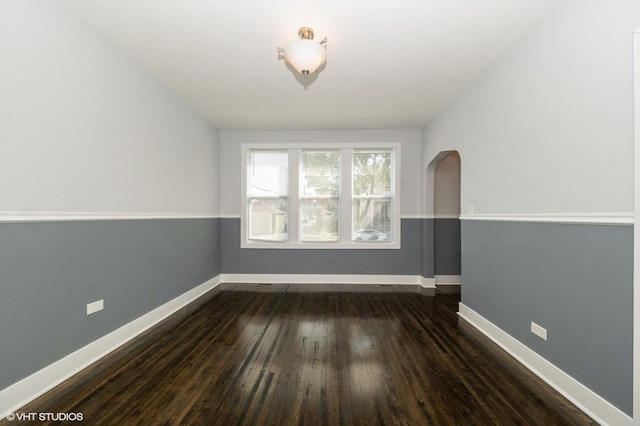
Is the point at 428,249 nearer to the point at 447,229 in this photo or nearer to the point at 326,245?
the point at 447,229

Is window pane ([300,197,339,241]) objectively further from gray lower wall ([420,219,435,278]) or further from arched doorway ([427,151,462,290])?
arched doorway ([427,151,462,290])

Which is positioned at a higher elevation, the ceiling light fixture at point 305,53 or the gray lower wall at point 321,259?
the ceiling light fixture at point 305,53

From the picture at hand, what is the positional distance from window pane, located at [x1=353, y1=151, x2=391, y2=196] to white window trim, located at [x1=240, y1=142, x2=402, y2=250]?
10cm

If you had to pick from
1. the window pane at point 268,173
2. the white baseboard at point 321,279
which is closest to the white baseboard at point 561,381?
the white baseboard at point 321,279

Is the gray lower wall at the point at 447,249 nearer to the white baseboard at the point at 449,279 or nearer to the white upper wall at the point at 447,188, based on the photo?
the white baseboard at the point at 449,279

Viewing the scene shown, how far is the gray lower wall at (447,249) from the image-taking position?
16.5ft

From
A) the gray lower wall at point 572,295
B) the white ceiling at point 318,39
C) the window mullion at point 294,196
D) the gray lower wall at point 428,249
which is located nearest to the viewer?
the gray lower wall at point 572,295

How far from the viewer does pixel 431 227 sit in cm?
486

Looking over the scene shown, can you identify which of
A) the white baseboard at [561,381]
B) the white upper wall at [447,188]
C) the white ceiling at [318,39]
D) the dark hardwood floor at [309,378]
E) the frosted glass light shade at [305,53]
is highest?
the white ceiling at [318,39]

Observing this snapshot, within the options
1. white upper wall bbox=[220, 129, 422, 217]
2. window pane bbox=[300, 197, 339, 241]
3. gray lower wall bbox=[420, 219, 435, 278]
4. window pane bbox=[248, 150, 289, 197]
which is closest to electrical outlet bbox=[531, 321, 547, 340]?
gray lower wall bbox=[420, 219, 435, 278]

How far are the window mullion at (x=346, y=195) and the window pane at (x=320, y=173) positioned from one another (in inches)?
4.8

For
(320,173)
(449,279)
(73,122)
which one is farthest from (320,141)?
(73,122)

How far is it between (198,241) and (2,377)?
2682 millimetres

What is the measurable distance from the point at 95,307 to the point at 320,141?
388 cm
